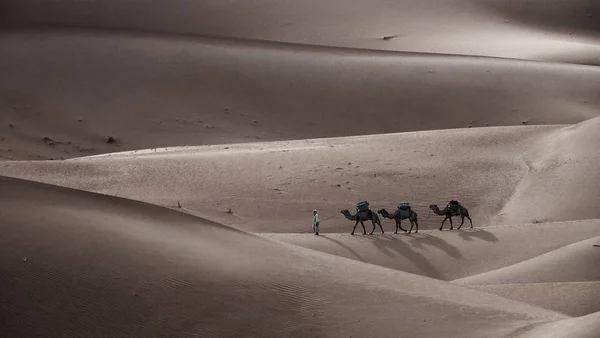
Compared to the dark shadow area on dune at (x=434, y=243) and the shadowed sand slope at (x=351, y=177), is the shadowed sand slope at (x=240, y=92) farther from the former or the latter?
the dark shadow area on dune at (x=434, y=243)

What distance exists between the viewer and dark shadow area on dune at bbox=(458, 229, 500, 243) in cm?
1443

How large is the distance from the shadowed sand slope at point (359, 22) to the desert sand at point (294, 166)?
14 cm

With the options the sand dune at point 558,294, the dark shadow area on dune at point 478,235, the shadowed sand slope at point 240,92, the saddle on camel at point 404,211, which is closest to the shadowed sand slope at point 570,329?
the sand dune at point 558,294

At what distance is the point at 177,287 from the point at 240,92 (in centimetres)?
2065

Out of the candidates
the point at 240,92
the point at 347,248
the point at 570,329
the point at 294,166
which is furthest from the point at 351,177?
the point at 240,92

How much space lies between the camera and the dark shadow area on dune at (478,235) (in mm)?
14430

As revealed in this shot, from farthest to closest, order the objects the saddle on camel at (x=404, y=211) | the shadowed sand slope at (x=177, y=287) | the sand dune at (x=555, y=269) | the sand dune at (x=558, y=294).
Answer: the saddle on camel at (x=404, y=211) < the sand dune at (x=555, y=269) < the sand dune at (x=558, y=294) < the shadowed sand slope at (x=177, y=287)

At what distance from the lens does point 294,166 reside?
64.3ft

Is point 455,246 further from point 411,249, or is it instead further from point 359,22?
point 359,22

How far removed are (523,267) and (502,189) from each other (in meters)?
6.08

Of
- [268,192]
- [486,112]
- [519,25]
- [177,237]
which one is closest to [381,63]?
[486,112]

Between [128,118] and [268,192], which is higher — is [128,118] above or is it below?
above

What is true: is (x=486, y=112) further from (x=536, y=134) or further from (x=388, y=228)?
(x=388, y=228)

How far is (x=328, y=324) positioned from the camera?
9039mm
